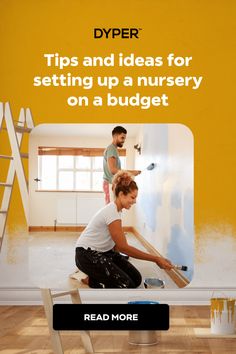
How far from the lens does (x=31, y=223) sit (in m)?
4.76

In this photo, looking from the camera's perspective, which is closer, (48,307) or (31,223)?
(48,307)

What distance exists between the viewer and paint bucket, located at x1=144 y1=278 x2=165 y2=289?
474 cm

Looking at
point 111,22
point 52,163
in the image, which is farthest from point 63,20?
point 52,163

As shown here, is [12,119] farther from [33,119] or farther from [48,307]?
[48,307]

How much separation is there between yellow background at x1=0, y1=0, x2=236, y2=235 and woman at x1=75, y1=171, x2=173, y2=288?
0.49 meters

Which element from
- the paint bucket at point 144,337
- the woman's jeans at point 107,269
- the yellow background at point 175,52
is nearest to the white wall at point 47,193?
the yellow background at point 175,52

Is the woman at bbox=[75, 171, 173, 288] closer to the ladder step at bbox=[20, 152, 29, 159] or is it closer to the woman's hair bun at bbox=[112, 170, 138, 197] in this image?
the woman's hair bun at bbox=[112, 170, 138, 197]

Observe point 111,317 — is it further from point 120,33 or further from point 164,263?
point 120,33

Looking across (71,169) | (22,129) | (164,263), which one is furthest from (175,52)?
(164,263)

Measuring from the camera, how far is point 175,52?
4750 millimetres

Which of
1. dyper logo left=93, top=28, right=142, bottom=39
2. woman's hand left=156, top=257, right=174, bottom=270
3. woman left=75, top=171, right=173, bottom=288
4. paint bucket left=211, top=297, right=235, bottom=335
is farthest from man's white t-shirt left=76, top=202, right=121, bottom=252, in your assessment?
dyper logo left=93, top=28, right=142, bottom=39

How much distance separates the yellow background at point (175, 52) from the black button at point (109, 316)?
1.81m

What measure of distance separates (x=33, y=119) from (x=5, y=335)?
1721 millimetres

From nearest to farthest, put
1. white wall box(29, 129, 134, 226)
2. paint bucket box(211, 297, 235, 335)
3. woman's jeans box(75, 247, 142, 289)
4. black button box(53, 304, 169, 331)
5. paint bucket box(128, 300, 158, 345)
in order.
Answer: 1. black button box(53, 304, 169, 331)
2. paint bucket box(128, 300, 158, 345)
3. paint bucket box(211, 297, 235, 335)
4. woman's jeans box(75, 247, 142, 289)
5. white wall box(29, 129, 134, 226)
